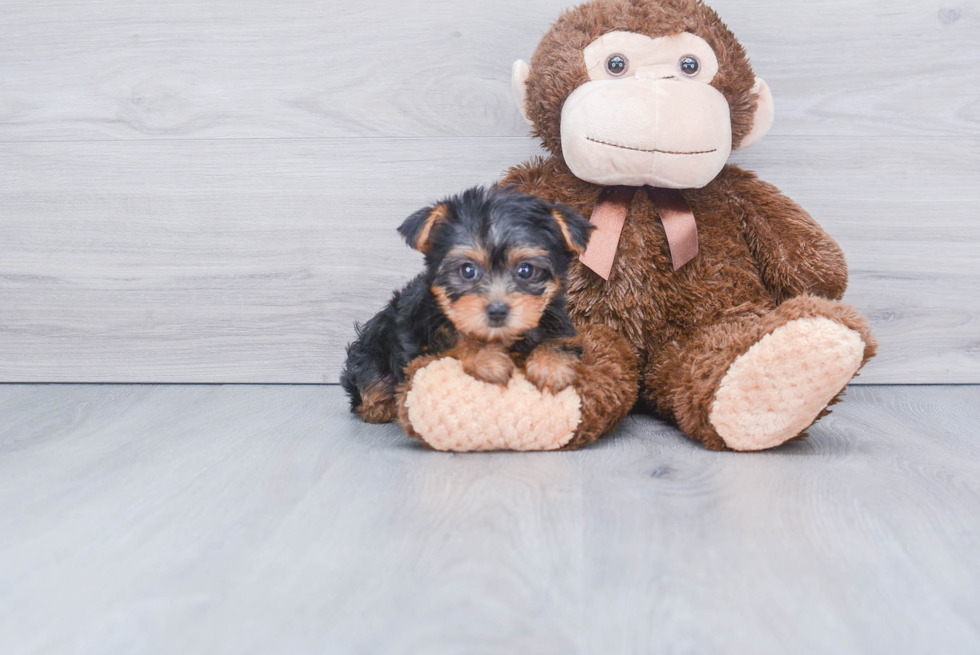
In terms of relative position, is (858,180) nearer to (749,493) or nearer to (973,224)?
(973,224)

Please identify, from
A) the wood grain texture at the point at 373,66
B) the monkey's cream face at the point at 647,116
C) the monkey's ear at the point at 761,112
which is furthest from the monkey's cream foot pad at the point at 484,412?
the wood grain texture at the point at 373,66

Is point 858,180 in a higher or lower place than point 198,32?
lower

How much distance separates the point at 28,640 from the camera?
90 centimetres

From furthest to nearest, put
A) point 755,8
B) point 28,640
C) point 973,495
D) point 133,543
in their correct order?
point 755,8, point 973,495, point 133,543, point 28,640

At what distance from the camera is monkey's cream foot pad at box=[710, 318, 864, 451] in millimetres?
1509

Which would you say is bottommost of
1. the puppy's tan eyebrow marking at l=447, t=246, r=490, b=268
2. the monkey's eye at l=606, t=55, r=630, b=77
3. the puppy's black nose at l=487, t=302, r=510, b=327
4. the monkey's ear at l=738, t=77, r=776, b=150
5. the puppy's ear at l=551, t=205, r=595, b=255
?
the puppy's black nose at l=487, t=302, r=510, b=327

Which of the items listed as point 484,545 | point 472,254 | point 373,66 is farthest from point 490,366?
point 373,66

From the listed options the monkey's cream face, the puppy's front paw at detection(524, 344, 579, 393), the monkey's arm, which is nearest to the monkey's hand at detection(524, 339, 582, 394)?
the puppy's front paw at detection(524, 344, 579, 393)

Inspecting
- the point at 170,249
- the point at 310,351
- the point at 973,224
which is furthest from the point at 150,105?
the point at 973,224

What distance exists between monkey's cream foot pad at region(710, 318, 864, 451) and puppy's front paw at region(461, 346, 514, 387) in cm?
45

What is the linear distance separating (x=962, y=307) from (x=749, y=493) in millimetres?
1434

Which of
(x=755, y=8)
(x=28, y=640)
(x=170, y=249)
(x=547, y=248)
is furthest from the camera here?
A: (x=170, y=249)

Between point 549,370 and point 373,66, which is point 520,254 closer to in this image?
point 549,370

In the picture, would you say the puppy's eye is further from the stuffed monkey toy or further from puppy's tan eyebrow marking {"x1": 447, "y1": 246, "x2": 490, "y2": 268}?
the stuffed monkey toy
